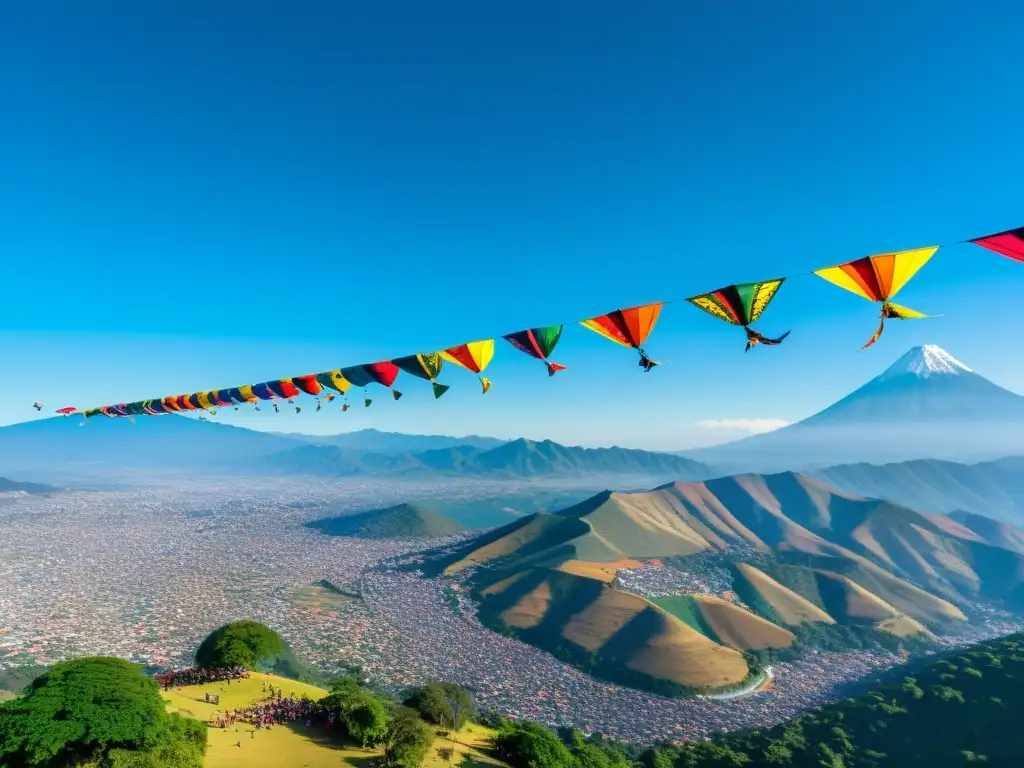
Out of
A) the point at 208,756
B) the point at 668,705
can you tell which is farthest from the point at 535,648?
the point at 208,756

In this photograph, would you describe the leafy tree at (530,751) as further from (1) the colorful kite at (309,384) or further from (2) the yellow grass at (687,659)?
(2) the yellow grass at (687,659)

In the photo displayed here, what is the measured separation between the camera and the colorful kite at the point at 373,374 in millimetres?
21438

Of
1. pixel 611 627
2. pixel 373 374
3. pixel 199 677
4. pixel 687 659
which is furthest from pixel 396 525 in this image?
pixel 373 374

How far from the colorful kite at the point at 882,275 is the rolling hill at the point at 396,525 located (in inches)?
5727

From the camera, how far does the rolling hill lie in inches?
5802

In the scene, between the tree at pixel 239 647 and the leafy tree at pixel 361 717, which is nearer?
the leafy tree at pixel 361 717

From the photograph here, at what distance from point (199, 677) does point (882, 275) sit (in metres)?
43.4

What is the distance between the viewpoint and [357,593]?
85938 mm

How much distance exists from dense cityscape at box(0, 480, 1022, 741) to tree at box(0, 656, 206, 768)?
A: 3183 centimetres

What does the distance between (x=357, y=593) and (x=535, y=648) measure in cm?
3944

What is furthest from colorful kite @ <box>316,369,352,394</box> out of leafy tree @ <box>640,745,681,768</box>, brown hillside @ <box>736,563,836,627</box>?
brown hillside @ <box>736,563,836,627</box>

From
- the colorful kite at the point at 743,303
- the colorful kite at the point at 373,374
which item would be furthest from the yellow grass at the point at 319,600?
the colorful kite at the point at 743,303

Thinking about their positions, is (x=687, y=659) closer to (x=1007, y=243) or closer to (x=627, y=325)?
(x=627, y=325)

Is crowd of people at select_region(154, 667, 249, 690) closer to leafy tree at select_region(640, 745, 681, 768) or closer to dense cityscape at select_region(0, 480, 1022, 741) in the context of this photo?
dense cityscape at select_region(0, 480, 1022, 741)
